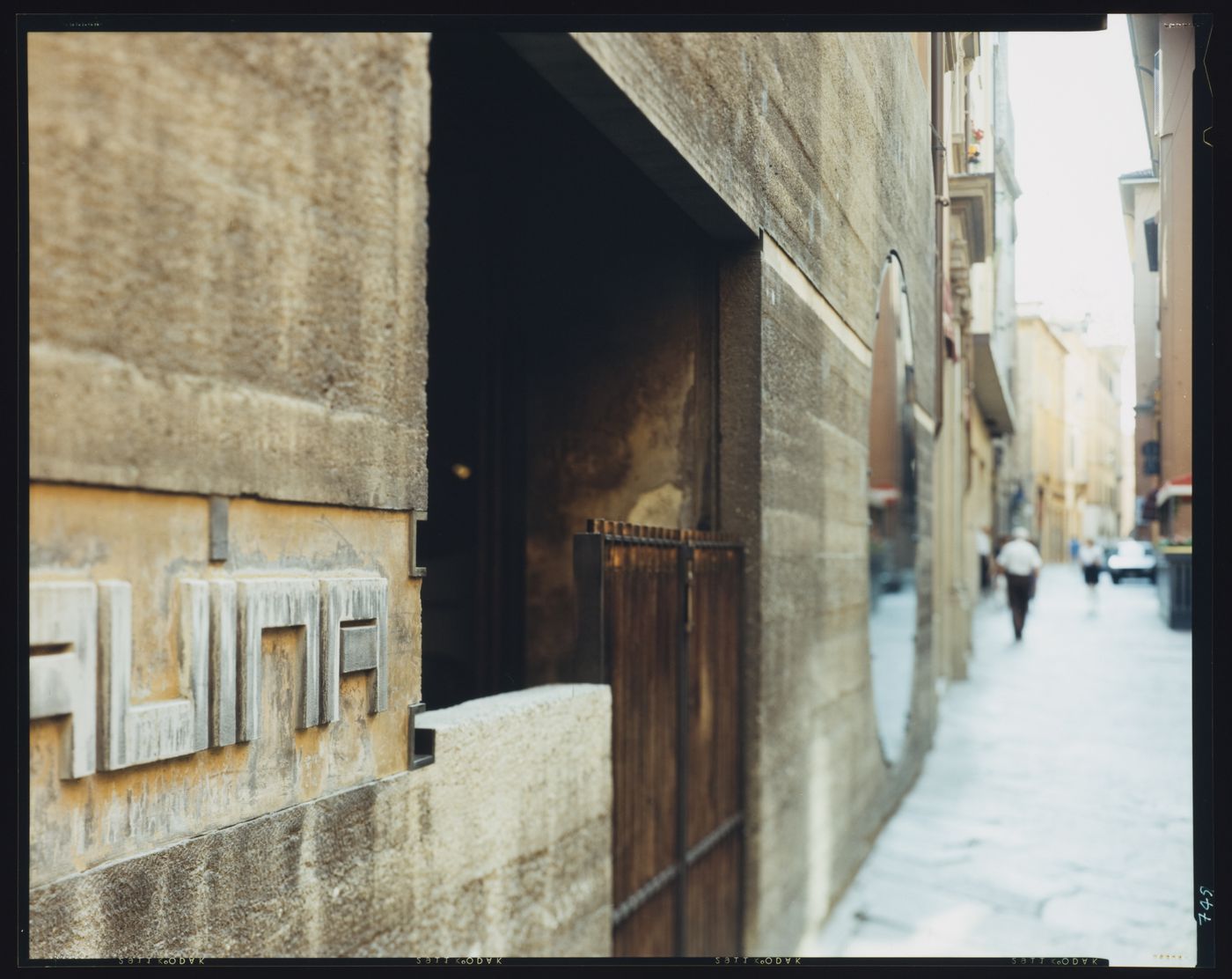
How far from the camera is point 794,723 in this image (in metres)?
5.62

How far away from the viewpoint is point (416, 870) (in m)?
2.71

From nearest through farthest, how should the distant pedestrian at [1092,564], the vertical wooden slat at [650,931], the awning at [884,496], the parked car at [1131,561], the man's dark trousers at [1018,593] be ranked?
the vertical wooden slat at [650,931], the awning at [884,496], the man's dark trousers at [1018,593], the parked car at [1131,561], the distant pedestrian at [1092,564]

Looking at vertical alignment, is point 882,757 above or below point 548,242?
Result: below

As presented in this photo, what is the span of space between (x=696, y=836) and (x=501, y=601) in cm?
128

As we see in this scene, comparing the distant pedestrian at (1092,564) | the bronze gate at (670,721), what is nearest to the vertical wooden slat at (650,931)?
the bronze gate at (670,721)

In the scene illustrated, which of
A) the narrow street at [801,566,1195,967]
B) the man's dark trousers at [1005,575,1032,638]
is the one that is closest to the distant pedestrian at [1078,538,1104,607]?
the man's dark trousers at [1005,575,1032,638]

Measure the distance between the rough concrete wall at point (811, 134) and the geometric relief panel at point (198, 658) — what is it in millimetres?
1580

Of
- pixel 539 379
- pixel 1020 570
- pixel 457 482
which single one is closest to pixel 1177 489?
pixel 539 379

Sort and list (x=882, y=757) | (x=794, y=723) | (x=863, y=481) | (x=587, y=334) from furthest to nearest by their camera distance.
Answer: (x=882, y=757) < (x=863, y=481) < (x=794, y=723) < (x=587, y=334)

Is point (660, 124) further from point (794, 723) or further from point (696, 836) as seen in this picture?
point (794, 723)

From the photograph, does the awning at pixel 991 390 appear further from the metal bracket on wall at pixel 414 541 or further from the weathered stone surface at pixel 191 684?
the weathered stone surface at pixel 191 684

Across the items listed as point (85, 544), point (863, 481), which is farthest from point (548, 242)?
point (85, 544)

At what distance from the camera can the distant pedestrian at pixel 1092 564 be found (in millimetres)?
20688

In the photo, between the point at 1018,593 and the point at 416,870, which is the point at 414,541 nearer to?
the point at 416,870
